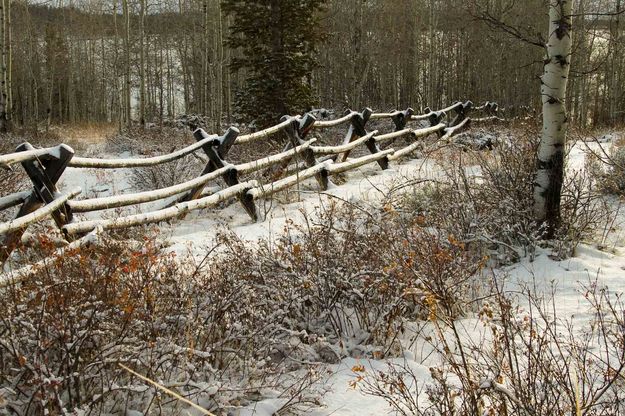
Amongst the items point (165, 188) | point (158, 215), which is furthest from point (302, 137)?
point (158, 215)

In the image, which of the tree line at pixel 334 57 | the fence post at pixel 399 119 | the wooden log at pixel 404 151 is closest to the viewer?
the wooden log at pixel 404 151

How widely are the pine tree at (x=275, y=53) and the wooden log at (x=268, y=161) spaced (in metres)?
5.39

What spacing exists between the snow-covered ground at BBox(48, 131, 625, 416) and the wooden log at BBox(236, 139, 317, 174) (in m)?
0.51

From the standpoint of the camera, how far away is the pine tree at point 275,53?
1259 cm

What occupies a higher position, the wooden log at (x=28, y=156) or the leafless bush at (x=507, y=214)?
the wooden log at (x=28, y=156)

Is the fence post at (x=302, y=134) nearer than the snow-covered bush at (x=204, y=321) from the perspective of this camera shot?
No

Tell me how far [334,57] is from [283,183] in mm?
26546

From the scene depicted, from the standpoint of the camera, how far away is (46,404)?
1869 millimetres

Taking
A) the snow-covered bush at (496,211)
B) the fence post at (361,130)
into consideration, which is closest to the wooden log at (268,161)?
the fence post at (361,130)

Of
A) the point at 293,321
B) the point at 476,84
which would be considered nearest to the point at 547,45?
the point at 293,321

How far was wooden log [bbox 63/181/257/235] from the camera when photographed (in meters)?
4.38

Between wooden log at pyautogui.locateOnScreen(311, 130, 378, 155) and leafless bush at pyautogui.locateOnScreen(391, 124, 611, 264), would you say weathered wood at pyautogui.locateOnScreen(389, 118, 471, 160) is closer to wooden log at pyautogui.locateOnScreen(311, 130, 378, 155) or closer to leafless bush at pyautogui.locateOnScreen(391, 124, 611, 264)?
wooden log at pyautogui.locateOnScreen(311, 130, 378, 155)

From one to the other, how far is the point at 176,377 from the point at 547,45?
13.7ft

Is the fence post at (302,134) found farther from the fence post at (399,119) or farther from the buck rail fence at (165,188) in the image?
the fence post at (399,119)
